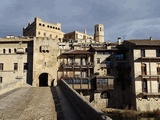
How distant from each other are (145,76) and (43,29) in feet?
178

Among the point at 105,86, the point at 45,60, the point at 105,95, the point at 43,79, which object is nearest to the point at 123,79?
the point at 105,86

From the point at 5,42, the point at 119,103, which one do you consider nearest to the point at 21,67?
the point at 5,42

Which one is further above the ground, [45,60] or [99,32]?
[99,32]

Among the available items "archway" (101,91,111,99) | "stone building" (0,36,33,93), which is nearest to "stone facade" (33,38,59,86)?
"stone building" (0,36,33,93)

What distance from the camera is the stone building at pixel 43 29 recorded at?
287 feet

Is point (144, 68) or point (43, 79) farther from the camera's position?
point (43, 79)

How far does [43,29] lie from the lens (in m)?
89.1

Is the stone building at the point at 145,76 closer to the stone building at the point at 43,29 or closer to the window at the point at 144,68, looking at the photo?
the window at the point at 144,68

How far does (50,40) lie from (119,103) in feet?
71.1

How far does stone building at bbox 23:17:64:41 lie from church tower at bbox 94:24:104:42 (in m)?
17.0

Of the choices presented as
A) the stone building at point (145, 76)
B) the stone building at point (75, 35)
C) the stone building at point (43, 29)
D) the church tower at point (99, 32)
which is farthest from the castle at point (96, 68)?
the church tower at point (99, 32)

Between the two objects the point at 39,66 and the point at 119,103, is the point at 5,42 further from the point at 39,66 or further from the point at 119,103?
the point at 119,103

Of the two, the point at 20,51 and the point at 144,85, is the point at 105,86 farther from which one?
the point at 20,51

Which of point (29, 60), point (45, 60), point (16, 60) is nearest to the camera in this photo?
point (16, 60)
